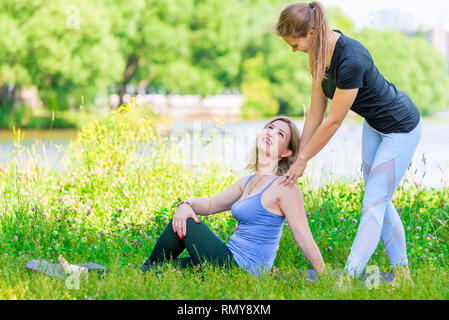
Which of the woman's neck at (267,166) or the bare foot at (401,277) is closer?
the bare foot at (401,277)

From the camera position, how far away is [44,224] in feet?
13.6

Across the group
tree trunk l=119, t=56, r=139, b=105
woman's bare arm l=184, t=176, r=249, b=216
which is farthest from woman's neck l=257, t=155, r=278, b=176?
tree trunk l=119, t=56, r=139, b=105

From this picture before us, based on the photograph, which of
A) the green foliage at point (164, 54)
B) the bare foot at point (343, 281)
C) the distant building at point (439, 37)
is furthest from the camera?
the distant building at point (439, 37)

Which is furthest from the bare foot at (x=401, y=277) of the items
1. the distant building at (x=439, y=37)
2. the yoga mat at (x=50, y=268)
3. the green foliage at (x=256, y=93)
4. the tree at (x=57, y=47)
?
the distant building at (x=439, y=37)

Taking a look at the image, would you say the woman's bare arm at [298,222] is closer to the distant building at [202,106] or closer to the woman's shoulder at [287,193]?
the woman's shoulder at [287,193]

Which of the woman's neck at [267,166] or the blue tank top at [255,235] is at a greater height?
the woman's neck at [267,166]

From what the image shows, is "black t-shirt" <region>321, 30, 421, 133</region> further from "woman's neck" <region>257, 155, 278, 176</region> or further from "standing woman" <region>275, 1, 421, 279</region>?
"woman's neck" <region>257, 155, 278, 176</region>

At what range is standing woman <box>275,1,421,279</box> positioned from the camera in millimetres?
2914

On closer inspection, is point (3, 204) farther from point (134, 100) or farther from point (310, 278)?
point (310, 278)

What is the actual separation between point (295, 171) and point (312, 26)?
2.64 ft

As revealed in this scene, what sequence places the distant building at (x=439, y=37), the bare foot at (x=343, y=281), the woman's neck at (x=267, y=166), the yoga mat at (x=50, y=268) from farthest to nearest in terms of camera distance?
the distant building at (x=439, y=37) → the woman's neck at (x=267, y=166) → the yoga mat at (x=50, y=268) → the bare foot at (x=343, y=281)

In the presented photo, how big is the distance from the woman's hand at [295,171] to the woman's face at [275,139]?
0.76 feet

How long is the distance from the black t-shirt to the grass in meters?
0.91

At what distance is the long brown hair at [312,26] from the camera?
2.90 m
